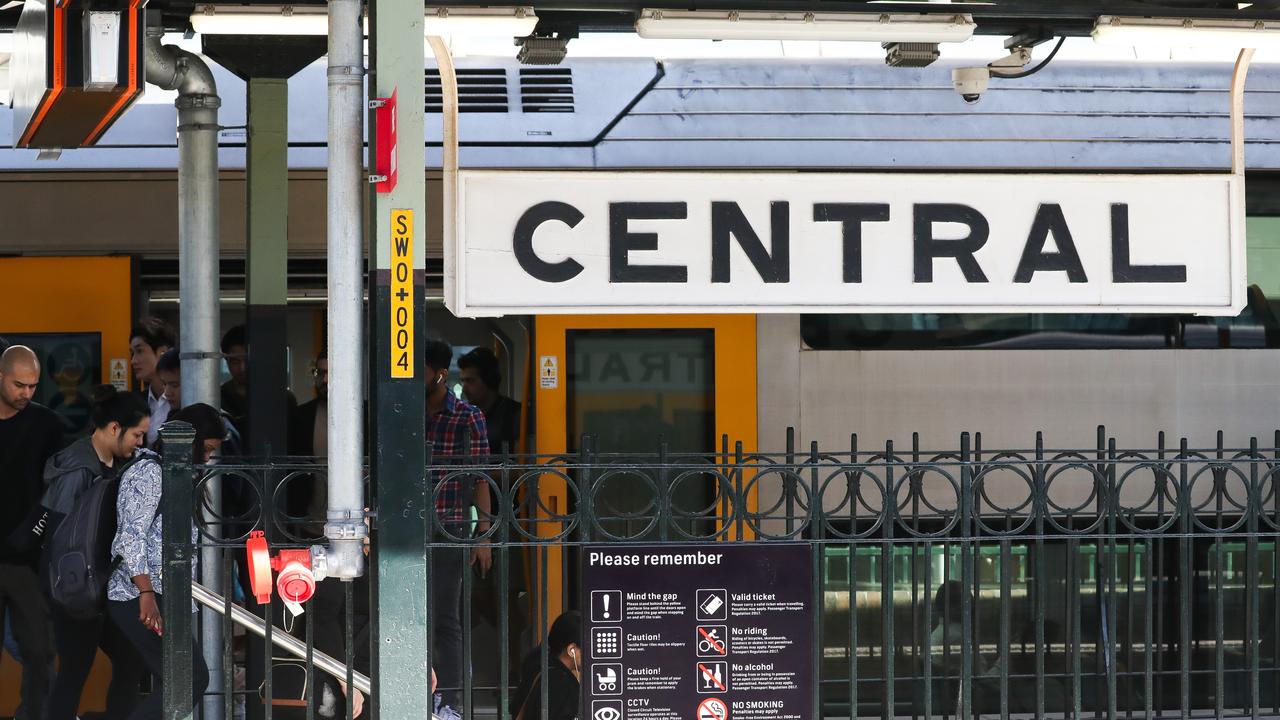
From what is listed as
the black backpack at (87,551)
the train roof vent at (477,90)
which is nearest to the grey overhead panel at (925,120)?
the train roof vent at (477,90)

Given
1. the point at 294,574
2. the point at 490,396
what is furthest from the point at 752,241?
the point at 490,396

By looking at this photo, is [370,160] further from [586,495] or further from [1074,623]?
[1074,623]

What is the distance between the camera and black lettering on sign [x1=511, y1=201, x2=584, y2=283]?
13.3 ft

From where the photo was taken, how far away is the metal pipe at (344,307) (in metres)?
3.61

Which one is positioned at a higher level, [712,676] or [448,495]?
[448,495]

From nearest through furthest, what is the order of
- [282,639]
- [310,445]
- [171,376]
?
[282,639]
[171,376]
[310,445]

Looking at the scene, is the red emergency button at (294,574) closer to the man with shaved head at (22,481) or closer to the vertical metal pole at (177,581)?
the vertical metal pole at (177,581)

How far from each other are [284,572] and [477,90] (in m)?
3.40

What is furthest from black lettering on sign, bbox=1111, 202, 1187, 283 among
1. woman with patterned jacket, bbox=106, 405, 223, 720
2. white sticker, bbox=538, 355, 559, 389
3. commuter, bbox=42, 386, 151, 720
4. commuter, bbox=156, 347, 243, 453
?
commuter, bbox=156, 347, 243, 453

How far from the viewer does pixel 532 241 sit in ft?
13.3

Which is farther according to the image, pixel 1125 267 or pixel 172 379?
pixel 172 379

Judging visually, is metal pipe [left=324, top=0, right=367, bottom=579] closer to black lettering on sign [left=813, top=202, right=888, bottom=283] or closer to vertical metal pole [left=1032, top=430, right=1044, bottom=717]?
black lettering on sign [left=813, top=202, right=888, bottom=283]

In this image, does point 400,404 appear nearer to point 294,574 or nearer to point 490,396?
point 294,574

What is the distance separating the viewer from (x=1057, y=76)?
21.8 ft
